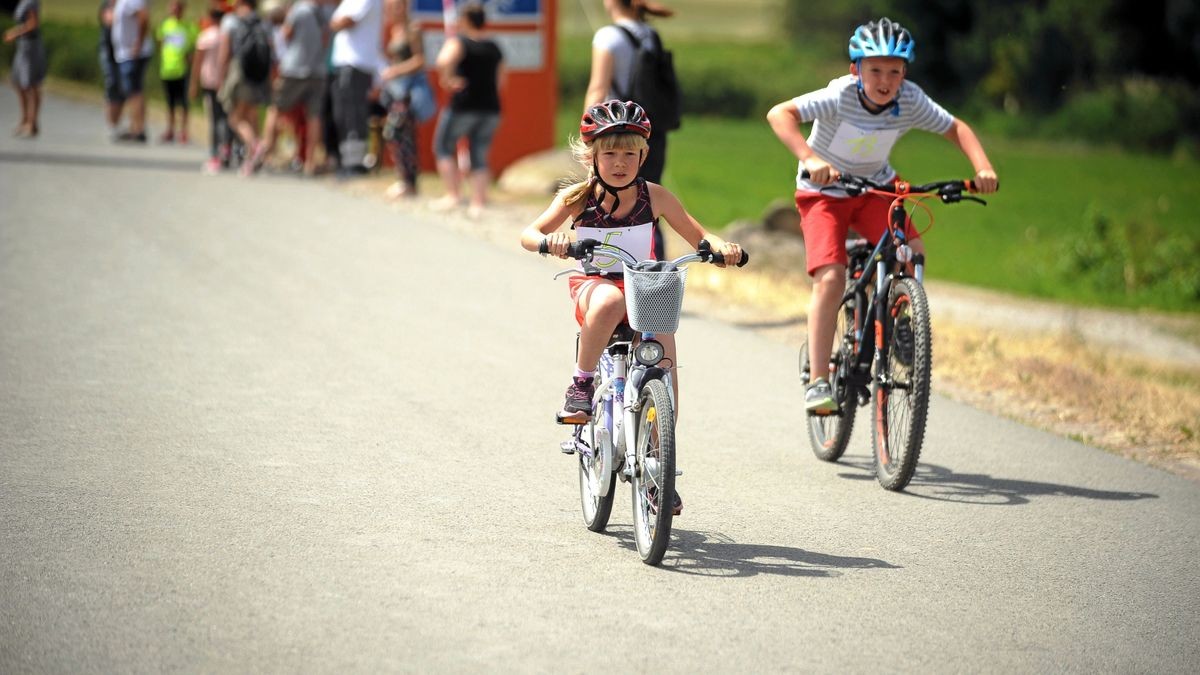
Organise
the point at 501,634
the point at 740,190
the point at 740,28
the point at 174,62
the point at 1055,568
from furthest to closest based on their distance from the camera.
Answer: the point at 740,28
the point at 740,190
the point at 174,62
the point at 1055,568
the point at 501,634

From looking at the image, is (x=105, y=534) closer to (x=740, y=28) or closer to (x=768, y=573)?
(x=768, y=573)

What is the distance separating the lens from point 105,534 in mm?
6102

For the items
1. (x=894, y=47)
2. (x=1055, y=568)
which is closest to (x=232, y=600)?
(x=1055, y=568)

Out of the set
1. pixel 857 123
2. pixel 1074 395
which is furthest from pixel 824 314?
pixel 1074 395

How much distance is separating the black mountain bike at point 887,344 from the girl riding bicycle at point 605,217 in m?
1.32

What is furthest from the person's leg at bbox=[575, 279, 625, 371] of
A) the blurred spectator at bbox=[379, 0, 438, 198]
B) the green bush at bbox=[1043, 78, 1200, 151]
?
the green bush at bbox=[1043, 78, 1200, 151]

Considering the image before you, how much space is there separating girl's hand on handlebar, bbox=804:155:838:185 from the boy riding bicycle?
0.04 metres

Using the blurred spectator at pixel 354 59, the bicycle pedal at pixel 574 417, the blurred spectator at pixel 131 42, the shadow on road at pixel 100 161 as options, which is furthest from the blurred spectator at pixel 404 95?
the bicycle pedal at pixel 574 417

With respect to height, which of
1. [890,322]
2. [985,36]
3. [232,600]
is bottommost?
[232,600]

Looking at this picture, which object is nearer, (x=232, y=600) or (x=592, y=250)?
(x=232, y=600)

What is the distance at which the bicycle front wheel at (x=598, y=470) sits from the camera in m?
6.14

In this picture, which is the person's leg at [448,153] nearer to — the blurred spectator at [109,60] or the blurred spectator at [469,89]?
the blurred spectator at [469,89]

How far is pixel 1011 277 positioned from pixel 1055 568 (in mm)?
16827

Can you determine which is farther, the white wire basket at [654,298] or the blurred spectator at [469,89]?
the blurred spectator at [469,89]
